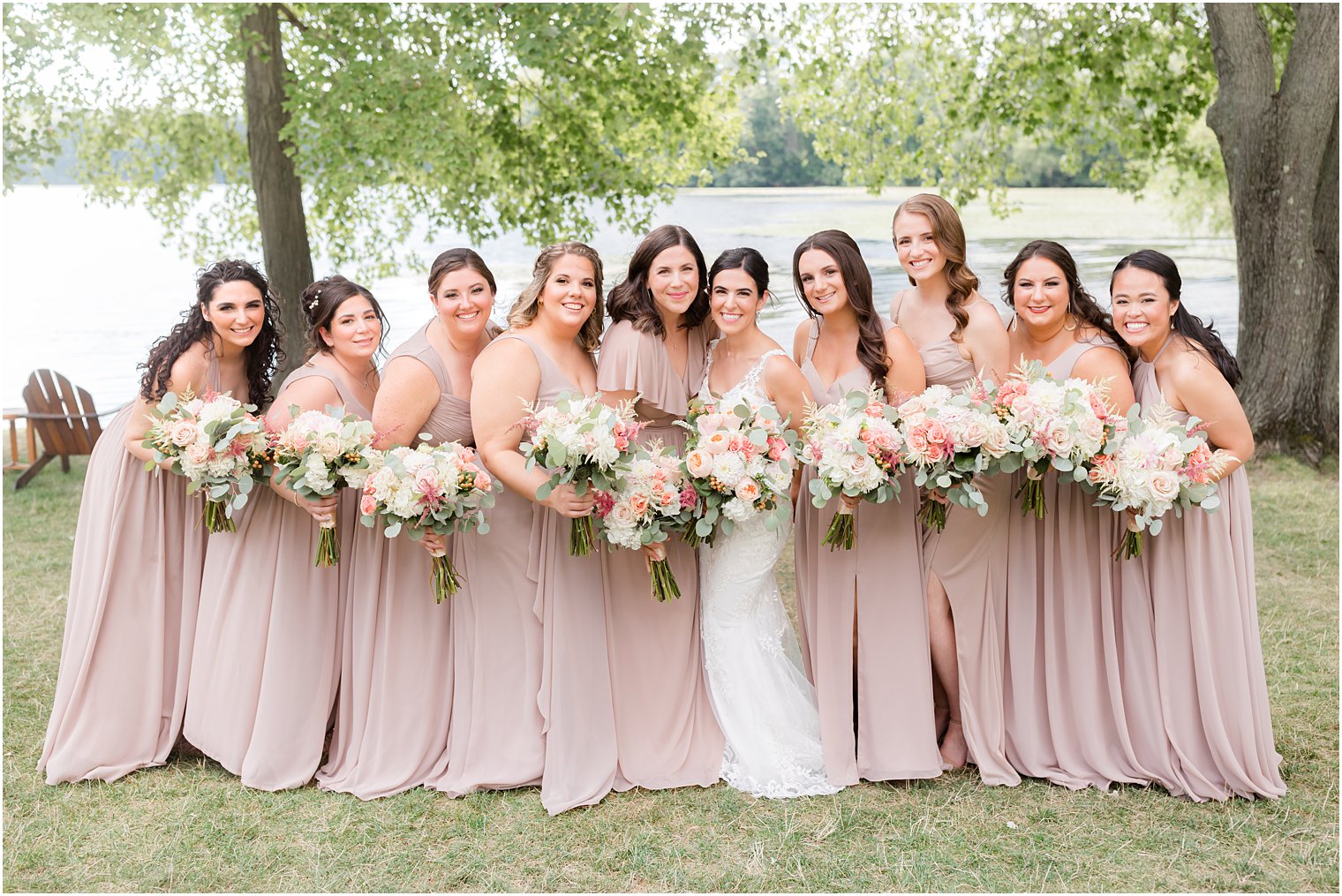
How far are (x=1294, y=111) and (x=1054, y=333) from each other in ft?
24.8

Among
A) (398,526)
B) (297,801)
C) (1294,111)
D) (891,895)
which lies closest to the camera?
(891,895)

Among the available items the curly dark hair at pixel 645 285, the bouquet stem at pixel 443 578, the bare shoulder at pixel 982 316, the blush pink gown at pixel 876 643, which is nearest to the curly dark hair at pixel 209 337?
the bouquet stem at pixel 443 578

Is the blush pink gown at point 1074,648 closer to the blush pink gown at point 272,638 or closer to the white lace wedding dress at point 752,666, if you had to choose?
the white lace wedding dress at point 752,666

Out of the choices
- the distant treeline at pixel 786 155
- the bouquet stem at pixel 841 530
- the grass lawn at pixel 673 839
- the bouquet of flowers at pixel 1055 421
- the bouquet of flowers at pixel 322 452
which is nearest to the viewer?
the grass lawn at pixel 673 839

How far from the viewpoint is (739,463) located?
465cm

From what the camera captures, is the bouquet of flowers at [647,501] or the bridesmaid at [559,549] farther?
the bridesmaid at [559,549]

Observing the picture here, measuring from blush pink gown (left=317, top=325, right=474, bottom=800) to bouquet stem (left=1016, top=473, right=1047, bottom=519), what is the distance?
2.69m

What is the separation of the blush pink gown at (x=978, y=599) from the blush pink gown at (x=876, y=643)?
0.48ft

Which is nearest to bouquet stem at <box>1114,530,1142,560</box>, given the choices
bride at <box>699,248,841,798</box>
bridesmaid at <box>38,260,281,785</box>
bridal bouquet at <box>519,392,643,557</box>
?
bride at <box>699,248,841,798</box>

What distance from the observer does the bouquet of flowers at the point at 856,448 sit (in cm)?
466

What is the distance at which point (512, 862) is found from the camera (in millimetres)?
4512

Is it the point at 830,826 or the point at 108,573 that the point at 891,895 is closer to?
the point at 830,826

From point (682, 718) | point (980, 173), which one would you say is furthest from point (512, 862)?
point (980, 173)

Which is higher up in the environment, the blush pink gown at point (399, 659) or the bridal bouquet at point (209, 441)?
the bridal bouquet at point (209, 441)
